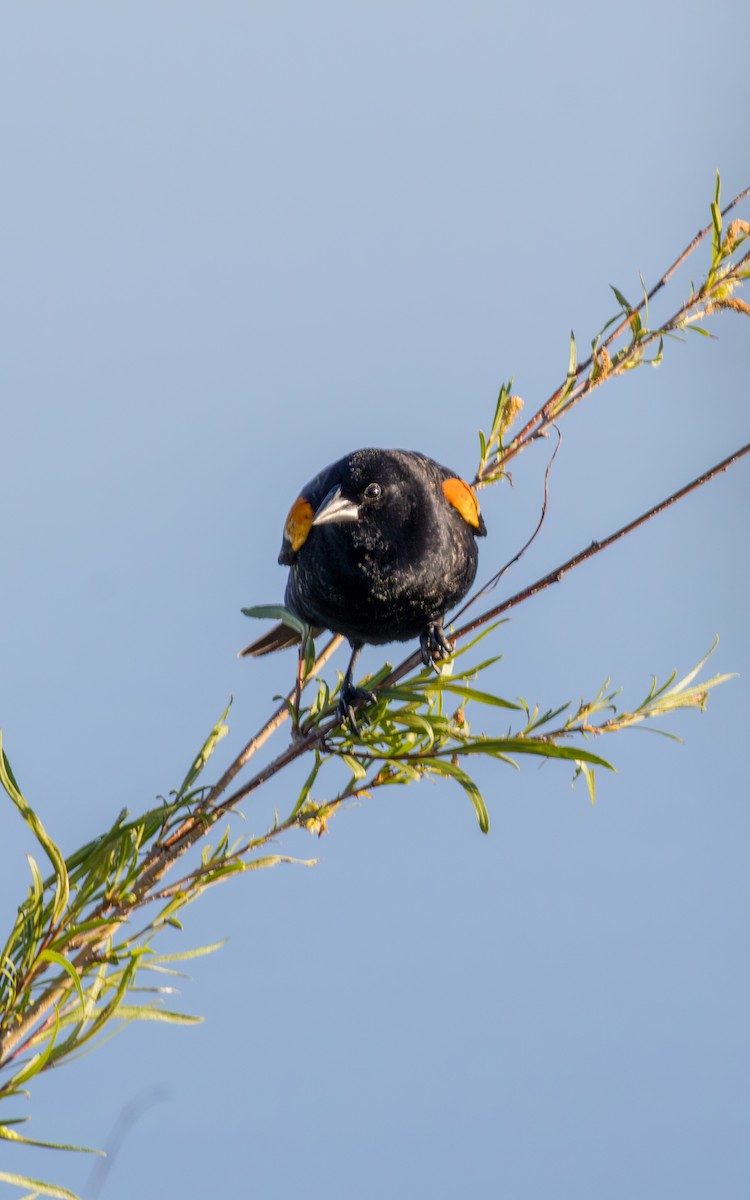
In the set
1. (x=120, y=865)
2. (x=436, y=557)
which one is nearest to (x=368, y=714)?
(x=120, y=865)

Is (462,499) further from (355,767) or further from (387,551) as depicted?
(355,767)

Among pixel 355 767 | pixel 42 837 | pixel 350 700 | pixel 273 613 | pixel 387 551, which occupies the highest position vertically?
pixel 387 551

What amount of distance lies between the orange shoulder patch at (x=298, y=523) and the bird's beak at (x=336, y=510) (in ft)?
0.43

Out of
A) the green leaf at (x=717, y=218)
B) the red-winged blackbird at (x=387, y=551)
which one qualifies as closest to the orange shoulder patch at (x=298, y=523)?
the red-winged blackbird at (x=387, y=551)

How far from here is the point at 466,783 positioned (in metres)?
1.62

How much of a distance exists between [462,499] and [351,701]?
3.97ft

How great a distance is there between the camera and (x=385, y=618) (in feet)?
9.18

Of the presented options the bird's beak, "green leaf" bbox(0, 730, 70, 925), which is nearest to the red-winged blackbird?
the bird's beak

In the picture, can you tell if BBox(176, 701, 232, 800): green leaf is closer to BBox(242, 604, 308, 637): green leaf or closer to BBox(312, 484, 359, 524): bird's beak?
Answer: BBox(242, 604, 308, 637): green leaf

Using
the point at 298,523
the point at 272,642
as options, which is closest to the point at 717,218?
the point at 298,523

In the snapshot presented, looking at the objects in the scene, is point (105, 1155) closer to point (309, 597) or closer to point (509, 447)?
point (509, 447)

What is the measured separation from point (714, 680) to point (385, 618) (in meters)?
1.14

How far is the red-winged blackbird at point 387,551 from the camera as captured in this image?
2.78 metres

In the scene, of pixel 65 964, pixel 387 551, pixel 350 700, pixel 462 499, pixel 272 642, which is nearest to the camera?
pixel 65 964
